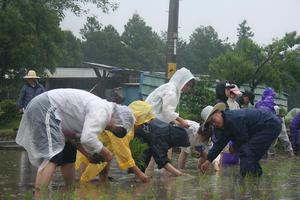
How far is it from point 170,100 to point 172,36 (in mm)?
5175

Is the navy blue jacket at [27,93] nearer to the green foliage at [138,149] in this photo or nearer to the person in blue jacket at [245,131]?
the green foliage at [138,149]

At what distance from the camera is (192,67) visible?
7925 cm

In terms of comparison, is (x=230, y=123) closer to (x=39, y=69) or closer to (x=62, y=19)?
(x=39, y=69)

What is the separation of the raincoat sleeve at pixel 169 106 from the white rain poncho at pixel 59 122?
2501mm

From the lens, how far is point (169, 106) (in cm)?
924

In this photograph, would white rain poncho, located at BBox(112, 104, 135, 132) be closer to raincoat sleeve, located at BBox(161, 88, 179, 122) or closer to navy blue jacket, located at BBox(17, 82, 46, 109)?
raincoat sleeve, located at BBox(161, 88, 179, 122)


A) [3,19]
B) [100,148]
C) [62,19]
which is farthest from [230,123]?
[62,19]

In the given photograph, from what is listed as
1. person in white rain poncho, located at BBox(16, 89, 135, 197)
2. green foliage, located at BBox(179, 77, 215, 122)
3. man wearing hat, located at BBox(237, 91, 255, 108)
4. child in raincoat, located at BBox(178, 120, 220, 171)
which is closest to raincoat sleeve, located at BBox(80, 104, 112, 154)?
person in white rain poncho, located at BBox(16, 89, 135, 197)

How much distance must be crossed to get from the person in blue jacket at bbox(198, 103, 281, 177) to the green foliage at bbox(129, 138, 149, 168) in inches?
34.8

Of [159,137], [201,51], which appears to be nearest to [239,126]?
[159,137]

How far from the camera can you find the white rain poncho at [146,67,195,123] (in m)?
9.22

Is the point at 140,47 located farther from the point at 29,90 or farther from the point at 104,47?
the point at 29,90

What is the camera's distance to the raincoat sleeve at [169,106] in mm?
9203

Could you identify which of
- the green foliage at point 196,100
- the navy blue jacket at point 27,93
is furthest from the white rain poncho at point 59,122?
the green foliage at point 196,100
